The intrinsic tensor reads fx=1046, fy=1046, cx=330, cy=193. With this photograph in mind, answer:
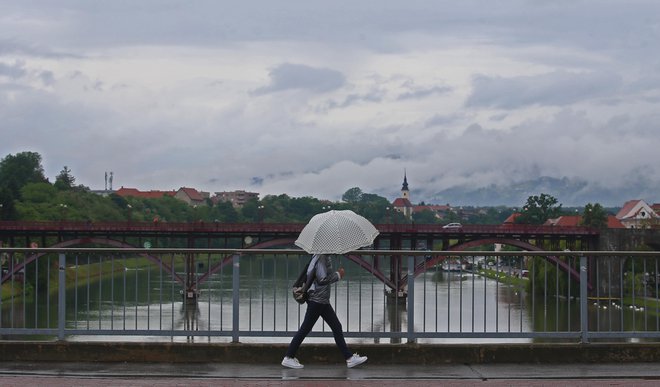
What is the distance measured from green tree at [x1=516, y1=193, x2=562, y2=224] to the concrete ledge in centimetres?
15514

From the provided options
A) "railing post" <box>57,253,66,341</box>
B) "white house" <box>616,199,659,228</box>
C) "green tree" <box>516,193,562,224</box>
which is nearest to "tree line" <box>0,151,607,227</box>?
"green tree" <box>516,193,562,224</box>

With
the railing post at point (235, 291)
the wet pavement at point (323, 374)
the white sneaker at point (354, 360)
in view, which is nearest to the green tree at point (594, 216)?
the wet pavement at point (323, 374)

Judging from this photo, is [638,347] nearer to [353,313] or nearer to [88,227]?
[353,313]

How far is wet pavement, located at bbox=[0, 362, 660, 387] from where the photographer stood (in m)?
8.74

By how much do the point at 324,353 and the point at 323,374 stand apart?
56 cm

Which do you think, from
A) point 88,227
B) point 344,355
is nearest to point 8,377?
point 344,355

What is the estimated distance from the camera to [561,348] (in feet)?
31.9

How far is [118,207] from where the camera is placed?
5655 inches

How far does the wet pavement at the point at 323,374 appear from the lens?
8742mm

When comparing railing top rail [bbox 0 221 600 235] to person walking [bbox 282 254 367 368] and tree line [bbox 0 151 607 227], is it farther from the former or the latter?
person walking [bbox 282 254 367 368]

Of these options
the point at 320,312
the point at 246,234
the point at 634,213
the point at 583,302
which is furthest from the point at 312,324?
the point at 634,213

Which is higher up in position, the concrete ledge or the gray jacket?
the gray jacket

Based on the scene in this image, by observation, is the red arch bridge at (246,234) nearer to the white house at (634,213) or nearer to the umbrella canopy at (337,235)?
the umbrella canopy at (337,235)

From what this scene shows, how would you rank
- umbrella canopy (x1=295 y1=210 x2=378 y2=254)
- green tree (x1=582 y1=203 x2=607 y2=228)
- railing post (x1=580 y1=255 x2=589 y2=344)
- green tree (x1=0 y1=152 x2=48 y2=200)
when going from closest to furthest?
umbrella canopy (x1=295 y1=210 x2=378 y2=254) → railing post (x1=580 y1=255 x2=589 y2=344) → green tree (x1=582 y1=203 x2=607 y2=228) → green tree (x1=0 y1=152 x2=48 y2=200)
